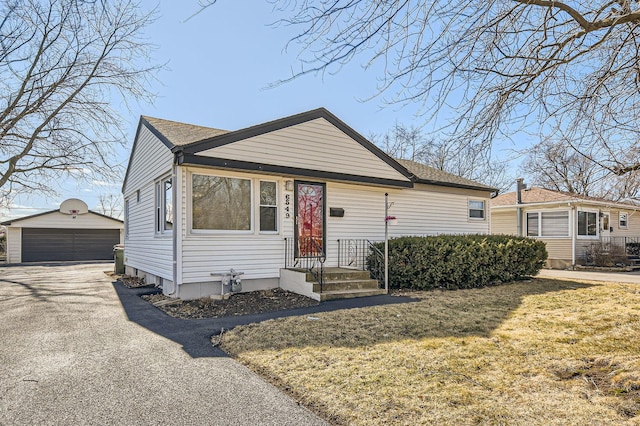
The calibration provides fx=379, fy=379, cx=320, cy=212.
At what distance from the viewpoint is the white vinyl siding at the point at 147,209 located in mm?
8938

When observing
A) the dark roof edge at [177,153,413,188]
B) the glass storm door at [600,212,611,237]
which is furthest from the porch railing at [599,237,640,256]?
the dark roof edge at [177,153,413,188]

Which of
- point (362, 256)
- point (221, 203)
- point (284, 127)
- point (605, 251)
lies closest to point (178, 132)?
point (221, 203)

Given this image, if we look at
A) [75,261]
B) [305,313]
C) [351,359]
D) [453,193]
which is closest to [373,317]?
[305,313]

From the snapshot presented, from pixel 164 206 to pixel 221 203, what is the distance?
2.04 metres

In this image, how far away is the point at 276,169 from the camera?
891 cm

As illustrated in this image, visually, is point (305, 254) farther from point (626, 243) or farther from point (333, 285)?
point (626, 243)

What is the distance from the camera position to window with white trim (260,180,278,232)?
9048mm

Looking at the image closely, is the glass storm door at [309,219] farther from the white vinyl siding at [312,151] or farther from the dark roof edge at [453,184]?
the dark roof edge at [453,184]

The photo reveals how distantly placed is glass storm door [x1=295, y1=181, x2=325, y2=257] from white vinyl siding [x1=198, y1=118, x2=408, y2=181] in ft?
1.94

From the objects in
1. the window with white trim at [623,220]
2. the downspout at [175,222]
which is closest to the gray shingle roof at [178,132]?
the downspout at [175,222]

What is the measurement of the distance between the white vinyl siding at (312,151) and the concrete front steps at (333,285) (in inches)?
105

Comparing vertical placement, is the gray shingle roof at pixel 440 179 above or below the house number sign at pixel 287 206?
above

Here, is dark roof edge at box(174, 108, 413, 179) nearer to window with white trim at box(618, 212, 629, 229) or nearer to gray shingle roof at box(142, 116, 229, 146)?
gray shingle roof at box(142, 116, 229, 146)

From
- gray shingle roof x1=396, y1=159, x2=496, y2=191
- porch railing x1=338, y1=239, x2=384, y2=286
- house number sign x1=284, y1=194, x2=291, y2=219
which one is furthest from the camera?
gray shingle roof x1=396, y1=159, x2=496, y2=191
